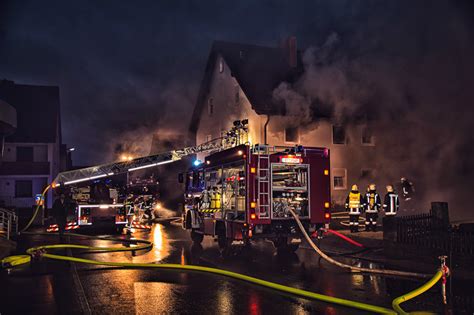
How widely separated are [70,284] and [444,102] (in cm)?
1368

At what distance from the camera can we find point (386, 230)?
9.84 metres

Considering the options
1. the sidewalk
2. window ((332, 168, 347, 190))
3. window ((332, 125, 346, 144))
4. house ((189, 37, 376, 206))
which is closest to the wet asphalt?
the sidewalk

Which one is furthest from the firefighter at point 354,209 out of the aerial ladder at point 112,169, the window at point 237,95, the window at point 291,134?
the window at point 237,95

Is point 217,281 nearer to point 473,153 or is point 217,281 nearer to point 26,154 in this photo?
point 473,153

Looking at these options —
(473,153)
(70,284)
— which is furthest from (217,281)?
(473,153)

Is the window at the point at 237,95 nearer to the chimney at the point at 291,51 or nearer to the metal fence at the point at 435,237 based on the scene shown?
the chimney at the point at 291,51

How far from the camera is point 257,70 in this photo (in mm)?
22766

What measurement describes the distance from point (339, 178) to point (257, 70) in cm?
678

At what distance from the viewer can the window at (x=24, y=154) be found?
3071cm

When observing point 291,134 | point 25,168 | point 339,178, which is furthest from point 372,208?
point 25,168

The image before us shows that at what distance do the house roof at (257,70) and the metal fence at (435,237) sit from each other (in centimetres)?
995

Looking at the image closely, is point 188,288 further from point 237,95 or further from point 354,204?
point 237,95

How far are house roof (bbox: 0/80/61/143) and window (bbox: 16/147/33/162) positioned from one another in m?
0.68

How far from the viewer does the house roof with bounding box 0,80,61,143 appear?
101 ft
